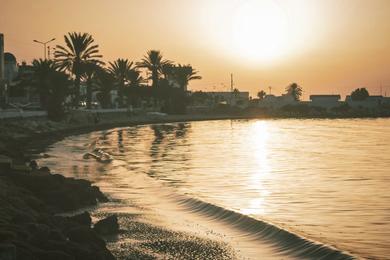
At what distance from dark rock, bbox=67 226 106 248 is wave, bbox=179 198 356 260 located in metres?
4.63

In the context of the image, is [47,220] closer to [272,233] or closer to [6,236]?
[6,236]

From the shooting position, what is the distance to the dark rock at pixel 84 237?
42.8 feet

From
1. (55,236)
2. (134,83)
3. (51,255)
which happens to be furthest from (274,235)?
(134,83)

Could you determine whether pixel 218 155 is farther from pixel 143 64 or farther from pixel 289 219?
pixel 143 64

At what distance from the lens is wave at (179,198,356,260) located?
14.4 meters

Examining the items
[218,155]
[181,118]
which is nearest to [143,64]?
[181,118]

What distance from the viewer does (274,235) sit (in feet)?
54.5

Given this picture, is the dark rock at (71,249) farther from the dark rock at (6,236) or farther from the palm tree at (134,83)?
the palm tree at (134,83)

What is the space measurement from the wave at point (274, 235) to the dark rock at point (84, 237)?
15.2 feet

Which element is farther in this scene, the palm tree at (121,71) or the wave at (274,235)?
the palm tree at (121,71)

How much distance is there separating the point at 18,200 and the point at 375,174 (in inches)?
875

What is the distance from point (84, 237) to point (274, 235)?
576cm

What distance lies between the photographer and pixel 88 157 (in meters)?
43.1

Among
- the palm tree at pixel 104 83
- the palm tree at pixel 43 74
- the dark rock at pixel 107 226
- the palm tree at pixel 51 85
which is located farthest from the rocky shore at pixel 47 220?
the palm tree at pixel 104 83
